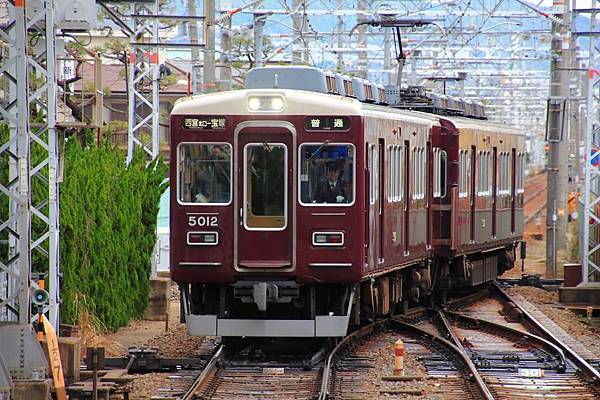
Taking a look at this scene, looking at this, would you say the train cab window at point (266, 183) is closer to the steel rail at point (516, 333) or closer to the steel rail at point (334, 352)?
the steel rail at point (334, 352)

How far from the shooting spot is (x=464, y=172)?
2098cm

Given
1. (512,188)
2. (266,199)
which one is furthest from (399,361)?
(512,188)

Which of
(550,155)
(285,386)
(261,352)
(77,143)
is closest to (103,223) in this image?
(77,143)

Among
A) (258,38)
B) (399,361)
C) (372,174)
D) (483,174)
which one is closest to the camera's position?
(399,361)

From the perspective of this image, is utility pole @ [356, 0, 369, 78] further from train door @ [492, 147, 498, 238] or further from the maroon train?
the maroon train

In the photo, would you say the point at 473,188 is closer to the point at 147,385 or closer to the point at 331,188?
the point at 331,188

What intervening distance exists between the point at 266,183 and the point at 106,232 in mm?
3570

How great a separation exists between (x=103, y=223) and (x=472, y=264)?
7219 millimetres

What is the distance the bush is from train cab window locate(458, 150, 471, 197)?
13.6 feet

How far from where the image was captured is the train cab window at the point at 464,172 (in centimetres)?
2058

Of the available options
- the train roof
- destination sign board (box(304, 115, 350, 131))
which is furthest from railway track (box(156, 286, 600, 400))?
the train roof

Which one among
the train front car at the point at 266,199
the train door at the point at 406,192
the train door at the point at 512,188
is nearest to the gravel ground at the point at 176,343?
the train front car at the point at 266,199

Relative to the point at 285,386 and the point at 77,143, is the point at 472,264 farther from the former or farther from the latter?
the point at 285,386

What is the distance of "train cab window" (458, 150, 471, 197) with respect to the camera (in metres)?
20.6
